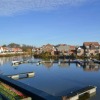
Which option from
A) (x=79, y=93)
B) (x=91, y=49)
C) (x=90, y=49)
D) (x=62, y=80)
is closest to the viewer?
(x=79, y=93)

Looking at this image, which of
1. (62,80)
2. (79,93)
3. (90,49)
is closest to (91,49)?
(90,49)

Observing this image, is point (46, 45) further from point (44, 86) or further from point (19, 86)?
point (19, 86)

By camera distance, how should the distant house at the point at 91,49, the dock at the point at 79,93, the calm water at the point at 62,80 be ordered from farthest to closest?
the distant house at the point at 91,49, the calm water at the point at 62,80, the dock at the point at 79,93

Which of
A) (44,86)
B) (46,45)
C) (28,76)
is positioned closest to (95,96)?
(44,86)

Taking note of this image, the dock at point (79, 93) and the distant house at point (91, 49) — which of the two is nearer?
the dock at point (79, 93)

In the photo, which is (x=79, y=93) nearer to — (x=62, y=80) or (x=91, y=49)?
(x=62, y=80)

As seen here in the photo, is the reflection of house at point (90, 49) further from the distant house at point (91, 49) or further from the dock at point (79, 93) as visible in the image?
the dock at point (79, 93)

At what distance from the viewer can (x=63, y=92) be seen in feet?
72.3

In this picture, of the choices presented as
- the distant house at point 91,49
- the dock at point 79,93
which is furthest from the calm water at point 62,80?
the distant house at point 91,49

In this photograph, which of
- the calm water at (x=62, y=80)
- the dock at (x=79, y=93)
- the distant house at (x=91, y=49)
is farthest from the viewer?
the distant house at (x=91, y=49)

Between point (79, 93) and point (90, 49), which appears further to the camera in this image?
point (90, 49)

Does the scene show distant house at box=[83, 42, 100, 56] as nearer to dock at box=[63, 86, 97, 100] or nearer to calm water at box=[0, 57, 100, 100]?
calm water at box=[0, 57, 100, 100]

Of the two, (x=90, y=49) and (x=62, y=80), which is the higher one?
(x=90, y=49)

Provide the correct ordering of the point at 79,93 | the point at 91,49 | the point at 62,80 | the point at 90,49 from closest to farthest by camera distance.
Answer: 1. the point at 79,93
2. the point at 62,80
3. the point at 91,49
4. the point at 90,49
